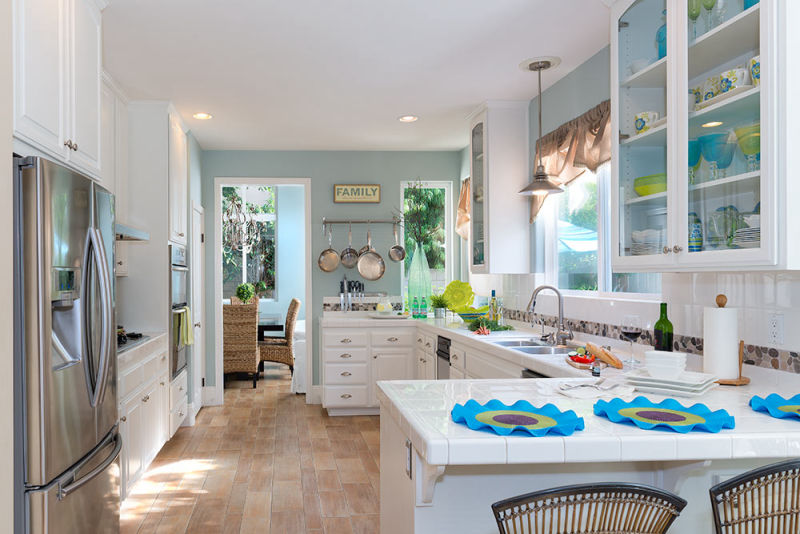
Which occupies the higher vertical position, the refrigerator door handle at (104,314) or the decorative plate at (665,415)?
the refrigerator door handle at (104,314)

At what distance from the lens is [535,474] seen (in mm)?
1757

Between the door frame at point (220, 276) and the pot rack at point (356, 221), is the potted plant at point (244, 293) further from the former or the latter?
the pot rack at point (356, 221)

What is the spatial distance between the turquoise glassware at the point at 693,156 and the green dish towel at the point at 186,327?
379cm

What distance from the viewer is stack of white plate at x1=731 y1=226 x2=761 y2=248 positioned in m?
1.82

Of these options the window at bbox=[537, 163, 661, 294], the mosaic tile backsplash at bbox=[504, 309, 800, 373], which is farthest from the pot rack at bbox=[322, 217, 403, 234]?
the mosaic tile backsplash at bbox=[504, 309, 800, 373]

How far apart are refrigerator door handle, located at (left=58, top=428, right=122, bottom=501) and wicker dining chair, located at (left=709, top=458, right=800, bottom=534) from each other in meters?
1.90

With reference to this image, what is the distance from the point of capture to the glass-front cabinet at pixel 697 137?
70.1 inches

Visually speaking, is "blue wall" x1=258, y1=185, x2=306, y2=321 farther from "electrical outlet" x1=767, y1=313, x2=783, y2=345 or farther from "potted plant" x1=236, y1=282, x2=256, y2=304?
"electrical outlet" x1=767, y1=313, x2=783, y2=345

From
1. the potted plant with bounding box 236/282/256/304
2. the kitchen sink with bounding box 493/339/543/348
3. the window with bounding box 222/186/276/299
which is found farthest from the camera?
the window with bounding box 222/186/276/299

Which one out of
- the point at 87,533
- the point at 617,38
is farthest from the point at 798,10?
the point at 87,533

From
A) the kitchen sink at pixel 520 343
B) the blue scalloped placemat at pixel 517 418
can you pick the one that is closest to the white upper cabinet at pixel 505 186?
the kitchen sink at pixel 520 343

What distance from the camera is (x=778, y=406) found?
1699 mm

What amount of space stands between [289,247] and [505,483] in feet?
27.2

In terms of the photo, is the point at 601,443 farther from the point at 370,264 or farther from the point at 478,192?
the point at 370,264
